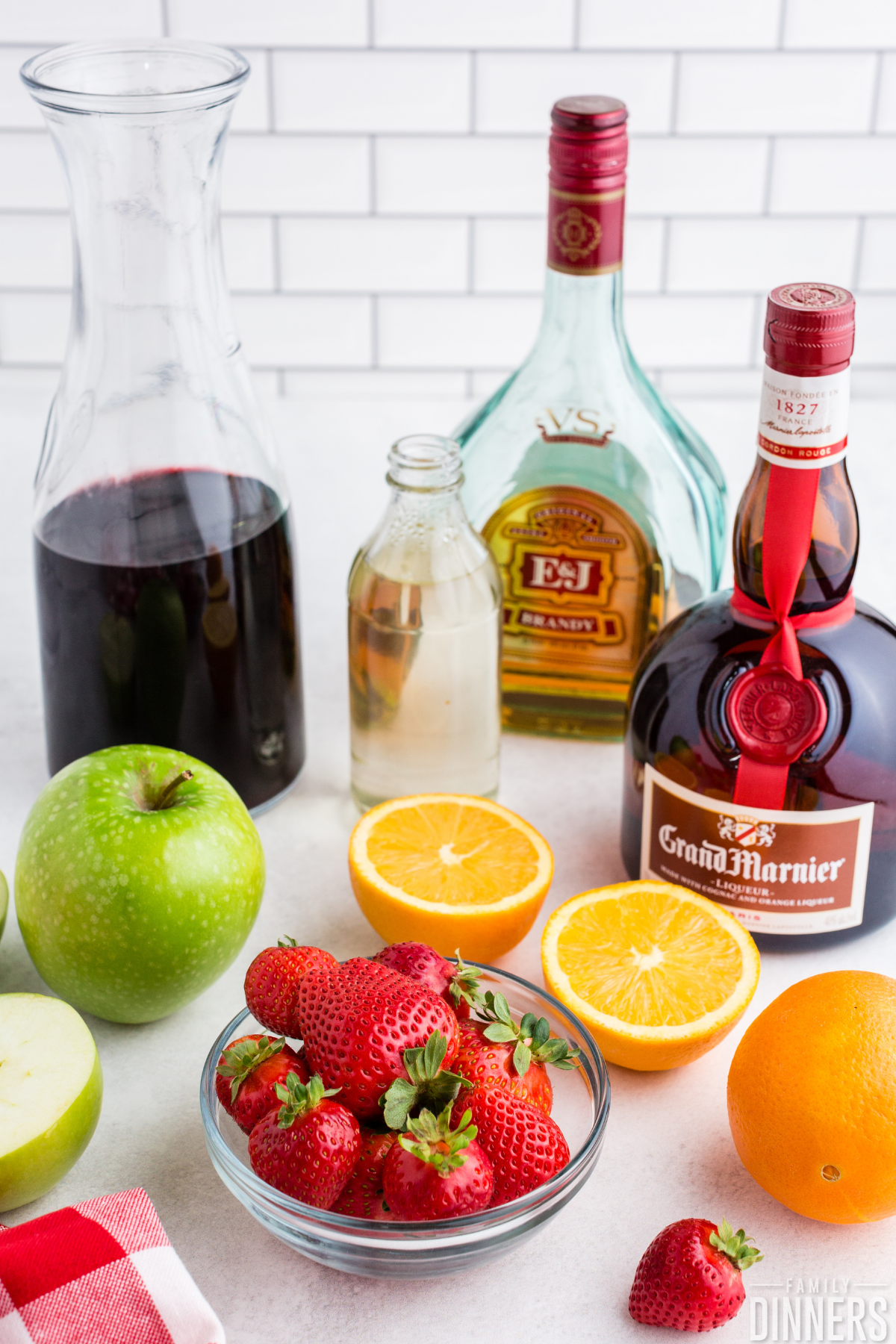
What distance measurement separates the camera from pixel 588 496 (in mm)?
917

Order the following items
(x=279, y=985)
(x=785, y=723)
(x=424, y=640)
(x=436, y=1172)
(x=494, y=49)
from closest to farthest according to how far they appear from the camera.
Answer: (x=436, y=1172), (x=279, y=985), (x=785, y=723), (x=424, y=640), (x=494, y=49)

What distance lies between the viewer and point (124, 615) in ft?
2.74

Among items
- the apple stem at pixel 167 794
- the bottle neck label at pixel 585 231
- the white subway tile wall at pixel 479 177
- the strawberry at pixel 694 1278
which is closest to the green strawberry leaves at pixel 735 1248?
the strawberry at pixel 694 1278

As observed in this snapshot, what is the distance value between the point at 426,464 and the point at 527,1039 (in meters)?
0.35

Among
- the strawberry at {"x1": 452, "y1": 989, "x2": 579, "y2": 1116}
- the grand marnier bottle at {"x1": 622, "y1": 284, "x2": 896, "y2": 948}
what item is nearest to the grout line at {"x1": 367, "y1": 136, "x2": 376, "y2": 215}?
the grand marnier bottle at {"x1": 622, "y1": 284, "x2": 896, "y2": 948}

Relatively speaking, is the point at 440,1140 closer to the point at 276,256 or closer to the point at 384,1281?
the point at 384,1281

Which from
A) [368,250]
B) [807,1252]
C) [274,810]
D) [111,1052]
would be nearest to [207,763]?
[274,810]

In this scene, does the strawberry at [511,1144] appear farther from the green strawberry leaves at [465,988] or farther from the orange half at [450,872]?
the orange half at [450,872]

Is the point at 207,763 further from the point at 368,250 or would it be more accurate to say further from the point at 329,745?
the point at 368,250

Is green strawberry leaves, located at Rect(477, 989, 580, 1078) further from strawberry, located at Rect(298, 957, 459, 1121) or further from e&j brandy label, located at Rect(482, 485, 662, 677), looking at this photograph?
e&j brandy label, located at Rect(482, 485, 662, 677)

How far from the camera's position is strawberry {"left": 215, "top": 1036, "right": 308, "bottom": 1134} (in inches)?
24.1

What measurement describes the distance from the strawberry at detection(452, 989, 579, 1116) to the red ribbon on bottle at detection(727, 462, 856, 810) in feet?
0.64

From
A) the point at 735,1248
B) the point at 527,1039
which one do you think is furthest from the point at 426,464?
the point at 735,1248

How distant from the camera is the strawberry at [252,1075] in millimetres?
612
